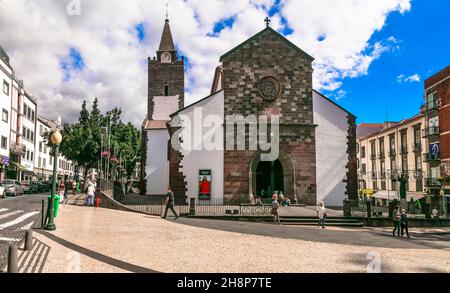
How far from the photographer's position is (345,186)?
84.2 feet

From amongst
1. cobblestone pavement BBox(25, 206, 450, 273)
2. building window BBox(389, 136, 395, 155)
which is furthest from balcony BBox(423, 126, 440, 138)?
cobblestone pavement BBox(25, 206, 450, 273)

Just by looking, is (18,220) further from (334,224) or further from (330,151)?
(330,151)

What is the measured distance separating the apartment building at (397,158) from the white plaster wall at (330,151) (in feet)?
28.5

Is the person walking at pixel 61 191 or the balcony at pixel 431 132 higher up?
the balcony at pixel 431 132

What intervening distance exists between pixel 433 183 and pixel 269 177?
1904 centimetres

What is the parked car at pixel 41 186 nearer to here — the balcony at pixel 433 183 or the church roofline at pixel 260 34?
the church roofline at pixel 260 34

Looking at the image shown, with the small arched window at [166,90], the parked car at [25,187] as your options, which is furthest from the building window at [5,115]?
the small arched window at [166,90]

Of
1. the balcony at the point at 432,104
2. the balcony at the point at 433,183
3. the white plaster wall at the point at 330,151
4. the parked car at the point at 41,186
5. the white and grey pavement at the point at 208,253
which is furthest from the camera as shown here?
the parked car at the point at 41,186

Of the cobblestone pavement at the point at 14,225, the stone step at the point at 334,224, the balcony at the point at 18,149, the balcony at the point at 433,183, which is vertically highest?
the balcony at the point at 18,149

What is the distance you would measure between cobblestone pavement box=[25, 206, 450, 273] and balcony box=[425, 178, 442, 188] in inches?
908

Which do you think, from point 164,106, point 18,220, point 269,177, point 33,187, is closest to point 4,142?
point 33,187

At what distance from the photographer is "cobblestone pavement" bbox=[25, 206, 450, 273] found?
25.2ft

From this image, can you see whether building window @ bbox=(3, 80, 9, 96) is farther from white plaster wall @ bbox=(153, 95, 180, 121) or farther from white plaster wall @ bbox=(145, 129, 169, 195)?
white plaster wall @ bbox=(153, 95, 180, 121)

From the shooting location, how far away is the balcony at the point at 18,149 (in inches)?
1560
